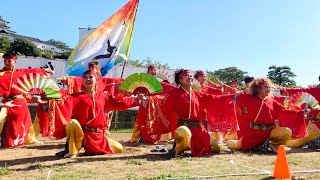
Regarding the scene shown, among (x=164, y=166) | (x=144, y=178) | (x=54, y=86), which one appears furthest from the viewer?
(x=54, y=86)

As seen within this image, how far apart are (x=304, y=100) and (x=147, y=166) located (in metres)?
4.27

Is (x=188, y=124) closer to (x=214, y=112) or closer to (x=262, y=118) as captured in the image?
(x=214, y=112)

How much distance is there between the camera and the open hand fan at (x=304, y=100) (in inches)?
306

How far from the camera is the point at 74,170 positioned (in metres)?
4.85

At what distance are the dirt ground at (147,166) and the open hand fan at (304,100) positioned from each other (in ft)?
5.50

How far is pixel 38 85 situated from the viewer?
6.55 metres

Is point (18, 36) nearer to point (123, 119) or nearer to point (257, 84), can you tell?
point (123, 119)

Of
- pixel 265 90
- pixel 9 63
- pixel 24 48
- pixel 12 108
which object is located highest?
pixel 24 48

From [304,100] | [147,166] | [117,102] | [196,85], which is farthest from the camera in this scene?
[304,100]

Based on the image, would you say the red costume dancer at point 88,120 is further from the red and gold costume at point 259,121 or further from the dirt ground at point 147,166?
the red and gold costume at point 259,121

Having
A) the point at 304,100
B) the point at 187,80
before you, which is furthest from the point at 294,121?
the point at 187,80

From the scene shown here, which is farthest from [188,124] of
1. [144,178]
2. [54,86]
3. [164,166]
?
[54,86]

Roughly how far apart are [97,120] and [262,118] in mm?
3000

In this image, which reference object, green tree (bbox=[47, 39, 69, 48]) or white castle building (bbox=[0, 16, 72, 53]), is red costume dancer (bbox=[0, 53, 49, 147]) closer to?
white castle building (bbox=[0, 16, 72, 53])
